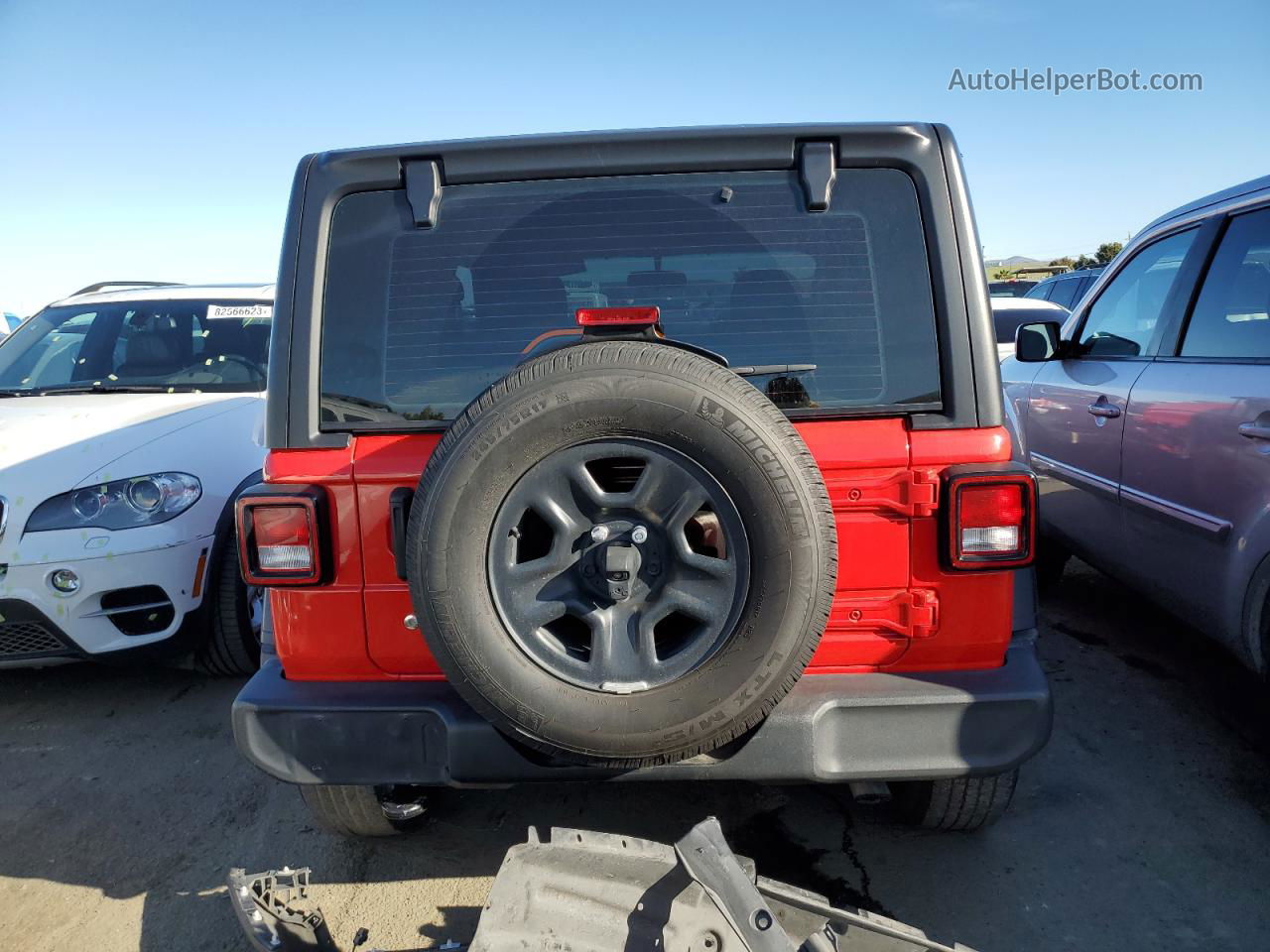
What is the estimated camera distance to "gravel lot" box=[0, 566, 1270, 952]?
2.31 meters

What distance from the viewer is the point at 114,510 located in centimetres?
340

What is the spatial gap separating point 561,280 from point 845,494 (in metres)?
0.86

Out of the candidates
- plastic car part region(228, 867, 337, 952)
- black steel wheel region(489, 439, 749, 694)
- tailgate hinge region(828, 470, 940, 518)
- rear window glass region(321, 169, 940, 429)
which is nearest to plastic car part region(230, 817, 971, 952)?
black steel wheel region(489, 439, 749, 694)

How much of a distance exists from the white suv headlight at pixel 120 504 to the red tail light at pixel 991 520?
3.01 m

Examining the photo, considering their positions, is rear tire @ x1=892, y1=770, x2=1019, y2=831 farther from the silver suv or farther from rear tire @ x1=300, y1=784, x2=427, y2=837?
rear tire @ x1=300, y1=784, x2=427, y2=837

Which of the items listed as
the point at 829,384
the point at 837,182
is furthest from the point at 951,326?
the point at 837,182

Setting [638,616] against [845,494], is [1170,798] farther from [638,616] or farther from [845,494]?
[638,616]

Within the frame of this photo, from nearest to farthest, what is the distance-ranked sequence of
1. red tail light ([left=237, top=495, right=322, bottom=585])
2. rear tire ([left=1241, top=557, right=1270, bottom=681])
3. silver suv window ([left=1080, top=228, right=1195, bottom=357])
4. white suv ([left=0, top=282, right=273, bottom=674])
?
red tail light ([left=237, top=495, right=322, bottom=585]) → rear tire ([left=1241, top=557, right=1270, bottom=681]) → white suv ([left=0, top=282, right=273, bottom=674]) → silver suv window ([left=1080, top=228, right=1195, bottom=357])

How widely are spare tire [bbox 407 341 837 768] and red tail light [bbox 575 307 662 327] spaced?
0.11 m

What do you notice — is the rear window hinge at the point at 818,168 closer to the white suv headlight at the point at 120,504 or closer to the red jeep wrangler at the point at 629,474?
the red jeep wrangler at the point at 629,474

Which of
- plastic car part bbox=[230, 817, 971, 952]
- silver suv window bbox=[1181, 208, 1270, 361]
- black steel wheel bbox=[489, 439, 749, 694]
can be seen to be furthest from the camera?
silver suv window bbox=[1181, 208, 1270, 361]

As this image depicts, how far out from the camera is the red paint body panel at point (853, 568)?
1990 mm

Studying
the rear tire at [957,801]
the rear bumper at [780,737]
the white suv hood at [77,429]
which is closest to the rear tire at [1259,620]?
the rear tire at [957,801]

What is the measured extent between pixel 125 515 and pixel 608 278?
2.44 m
